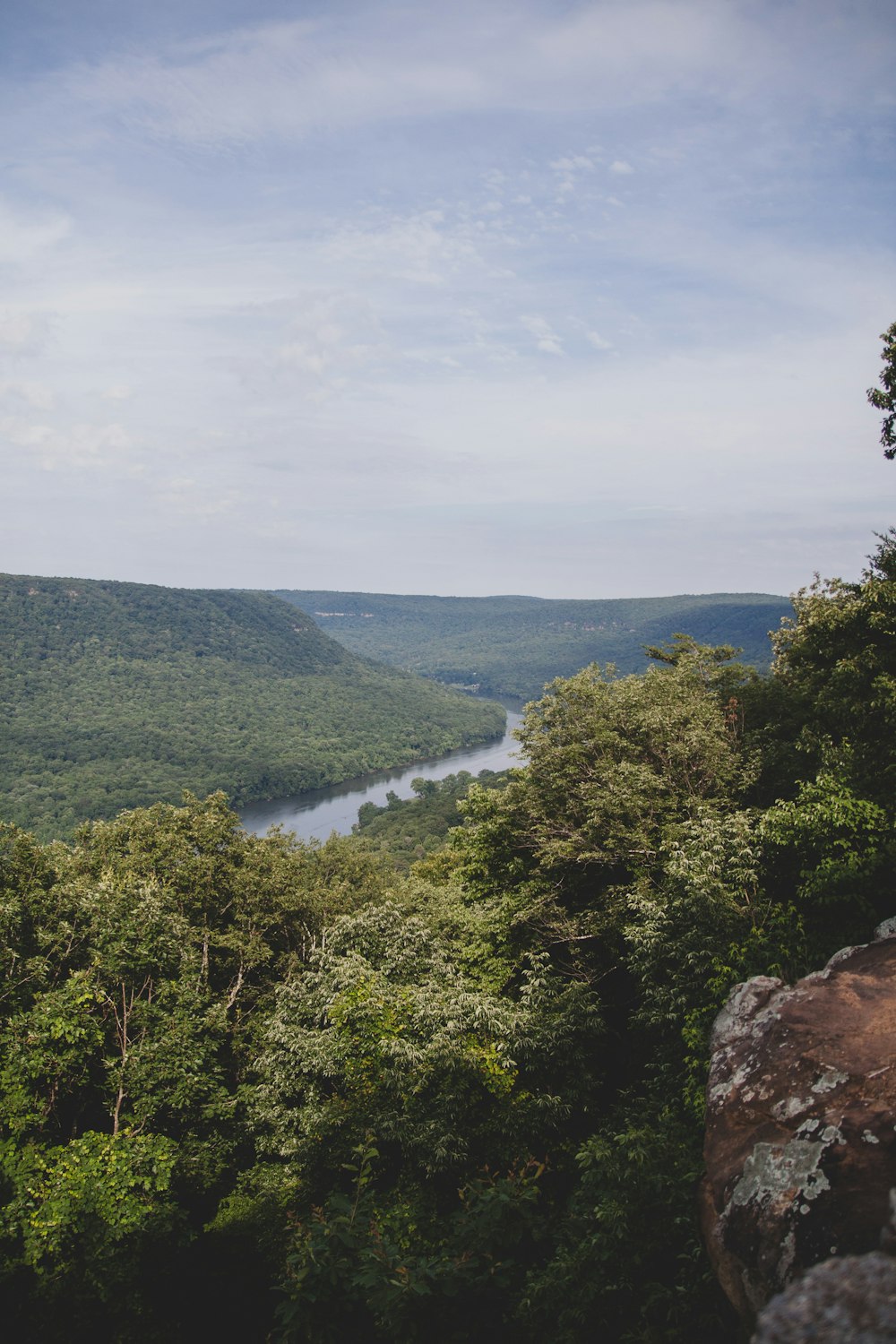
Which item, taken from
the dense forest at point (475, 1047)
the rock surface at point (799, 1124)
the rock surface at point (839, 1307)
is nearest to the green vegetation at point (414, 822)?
the dense forest at point (475, 1047)

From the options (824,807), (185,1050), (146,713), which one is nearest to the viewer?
(824,807)

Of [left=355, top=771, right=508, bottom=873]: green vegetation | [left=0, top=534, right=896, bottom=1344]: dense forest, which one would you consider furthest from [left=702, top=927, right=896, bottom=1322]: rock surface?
[left=355, top=771, right=508, bottom=873]: green vegetation

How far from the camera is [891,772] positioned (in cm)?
1368

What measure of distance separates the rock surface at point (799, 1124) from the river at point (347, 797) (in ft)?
293

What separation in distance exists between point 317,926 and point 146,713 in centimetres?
17848

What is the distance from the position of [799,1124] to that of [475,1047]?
7668 millimetres

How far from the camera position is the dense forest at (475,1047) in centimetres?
710

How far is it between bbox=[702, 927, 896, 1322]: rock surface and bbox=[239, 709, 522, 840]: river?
8938 cm

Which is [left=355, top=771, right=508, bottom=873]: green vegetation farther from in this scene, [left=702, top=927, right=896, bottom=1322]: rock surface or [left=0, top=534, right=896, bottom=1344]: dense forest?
[left=702, top=927, right=896, bottom=1322]: rock surface

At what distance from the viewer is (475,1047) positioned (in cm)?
1270

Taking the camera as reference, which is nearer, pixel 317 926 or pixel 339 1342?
pixel 339 1342

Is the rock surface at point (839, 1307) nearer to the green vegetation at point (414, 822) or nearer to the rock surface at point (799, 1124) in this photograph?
the rock surface at point (799, 1124)

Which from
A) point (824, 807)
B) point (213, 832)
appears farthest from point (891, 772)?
point (213, 832)

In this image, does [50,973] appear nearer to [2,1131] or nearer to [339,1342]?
[2,1131]
